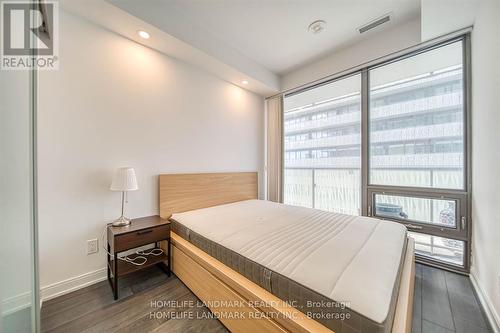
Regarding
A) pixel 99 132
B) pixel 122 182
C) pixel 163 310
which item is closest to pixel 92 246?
pixel 122 182

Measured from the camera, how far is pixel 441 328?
131cm

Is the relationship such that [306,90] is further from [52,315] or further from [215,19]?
[52,315]

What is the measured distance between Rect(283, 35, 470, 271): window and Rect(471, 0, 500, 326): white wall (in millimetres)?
143

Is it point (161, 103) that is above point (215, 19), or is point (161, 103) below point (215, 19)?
below

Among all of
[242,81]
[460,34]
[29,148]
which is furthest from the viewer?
[242,81]

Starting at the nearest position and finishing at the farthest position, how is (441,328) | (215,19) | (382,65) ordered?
(441,328), (215,19), (382,65)

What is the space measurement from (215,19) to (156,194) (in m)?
2.17

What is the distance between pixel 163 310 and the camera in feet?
4.83

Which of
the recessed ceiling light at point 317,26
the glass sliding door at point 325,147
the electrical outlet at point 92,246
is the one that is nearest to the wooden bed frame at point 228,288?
the electrical outlet at point 92,246

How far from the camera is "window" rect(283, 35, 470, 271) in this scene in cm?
203

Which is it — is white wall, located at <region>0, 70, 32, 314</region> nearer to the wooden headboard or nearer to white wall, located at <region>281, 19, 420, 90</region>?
the wooden headboard

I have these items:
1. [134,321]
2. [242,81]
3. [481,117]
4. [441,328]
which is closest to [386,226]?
[441,328]

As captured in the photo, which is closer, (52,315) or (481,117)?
(52,315)

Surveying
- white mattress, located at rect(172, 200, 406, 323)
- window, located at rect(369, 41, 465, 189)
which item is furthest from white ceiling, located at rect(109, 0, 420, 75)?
white mattress, located at rect(172, 200, 406, 323)
